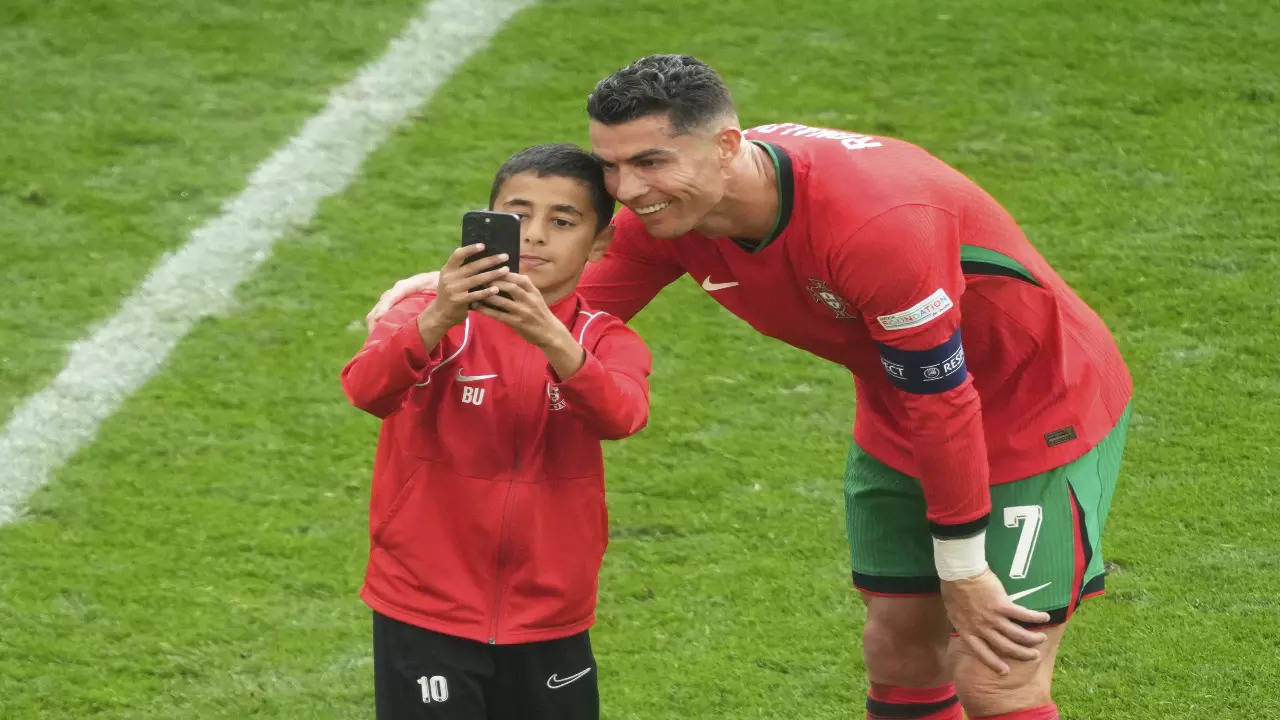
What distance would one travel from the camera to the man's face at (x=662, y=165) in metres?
Answer: 3.38

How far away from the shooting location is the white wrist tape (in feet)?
11.6

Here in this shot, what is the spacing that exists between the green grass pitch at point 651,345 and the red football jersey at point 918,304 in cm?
111

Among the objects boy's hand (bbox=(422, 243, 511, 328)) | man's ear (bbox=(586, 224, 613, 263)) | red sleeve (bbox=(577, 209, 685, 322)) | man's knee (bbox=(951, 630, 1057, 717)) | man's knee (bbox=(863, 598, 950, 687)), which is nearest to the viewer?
boy's hand (bbox=(422, 243, 511, 328))

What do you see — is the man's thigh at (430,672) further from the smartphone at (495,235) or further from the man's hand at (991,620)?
the man's hand at (991,620)

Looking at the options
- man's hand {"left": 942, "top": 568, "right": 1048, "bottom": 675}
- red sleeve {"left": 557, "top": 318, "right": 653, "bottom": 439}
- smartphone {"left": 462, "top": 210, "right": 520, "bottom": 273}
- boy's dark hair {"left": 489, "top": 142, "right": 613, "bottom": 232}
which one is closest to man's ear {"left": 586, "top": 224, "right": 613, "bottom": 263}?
boy's dark hair {"left": 489, "top": 142, "right": 613, "bottom": 232}

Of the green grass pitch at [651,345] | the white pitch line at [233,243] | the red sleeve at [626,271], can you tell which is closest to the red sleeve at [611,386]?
the red sleeve at [626,271]

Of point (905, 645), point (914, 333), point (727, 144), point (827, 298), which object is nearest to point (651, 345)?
point (905, 645)

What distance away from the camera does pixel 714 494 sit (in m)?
5.62

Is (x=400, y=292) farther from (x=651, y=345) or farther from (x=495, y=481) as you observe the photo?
(x=651, y=345)

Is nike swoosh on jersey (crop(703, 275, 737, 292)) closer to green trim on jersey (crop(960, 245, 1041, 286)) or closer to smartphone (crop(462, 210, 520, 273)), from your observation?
green trim on jersey (crop(960, 245, 1041, 286))

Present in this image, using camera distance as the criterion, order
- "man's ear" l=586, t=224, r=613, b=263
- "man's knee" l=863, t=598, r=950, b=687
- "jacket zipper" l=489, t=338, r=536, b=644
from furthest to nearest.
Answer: "man's knee" l=863, t=598, r=950, b=687
"man's ear" l=586, t=224, r=613, b=263
"jacket zipper" l=489, t=338, r=536, b=644

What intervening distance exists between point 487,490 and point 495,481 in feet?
0.07

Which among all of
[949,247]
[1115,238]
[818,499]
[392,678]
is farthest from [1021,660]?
[1115,238]

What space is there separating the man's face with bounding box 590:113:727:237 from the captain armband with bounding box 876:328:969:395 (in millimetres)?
429
